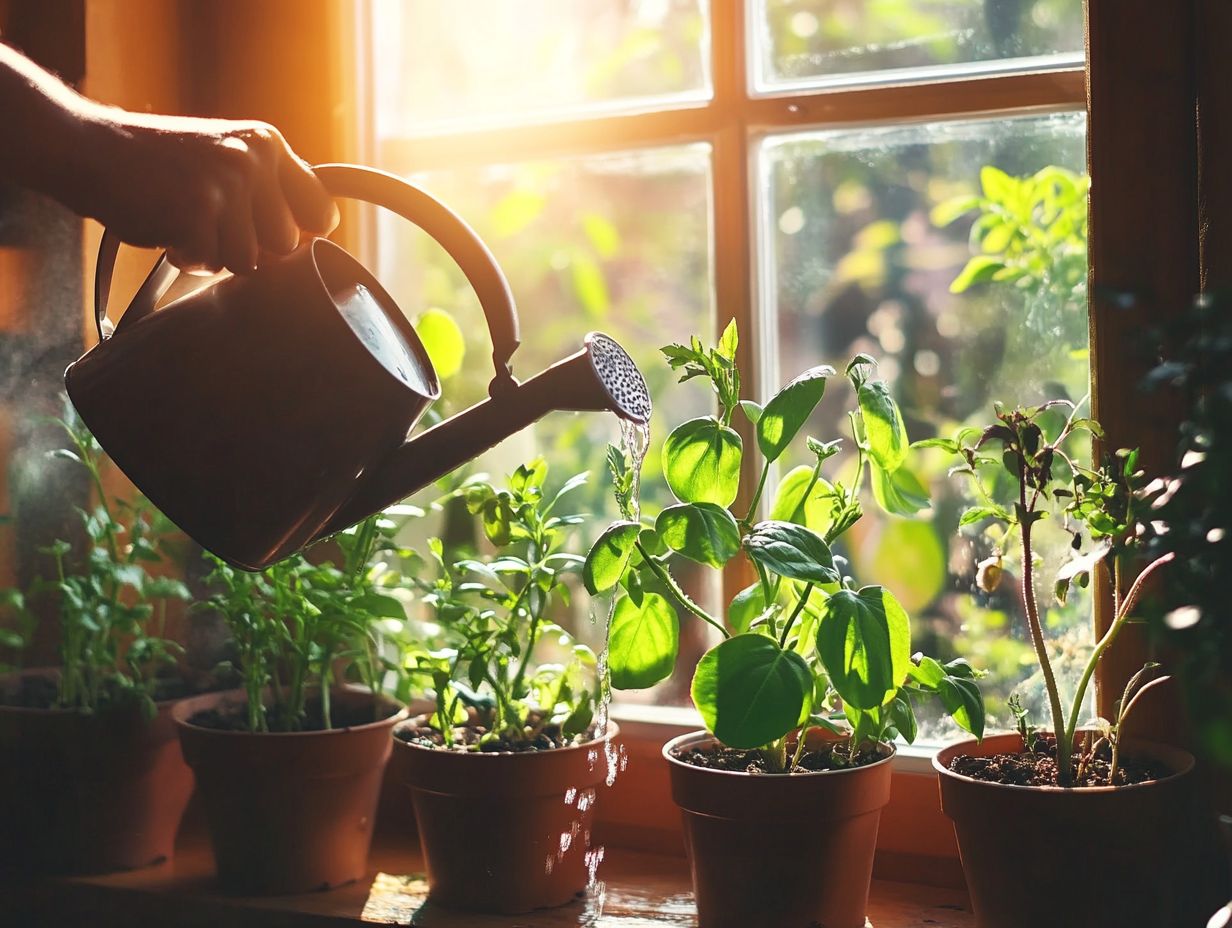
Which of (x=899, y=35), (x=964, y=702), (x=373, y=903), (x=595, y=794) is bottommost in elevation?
(x=373, y=903)

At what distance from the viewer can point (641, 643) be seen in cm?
106

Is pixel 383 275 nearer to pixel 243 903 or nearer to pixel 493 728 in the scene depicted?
pixel 493 728

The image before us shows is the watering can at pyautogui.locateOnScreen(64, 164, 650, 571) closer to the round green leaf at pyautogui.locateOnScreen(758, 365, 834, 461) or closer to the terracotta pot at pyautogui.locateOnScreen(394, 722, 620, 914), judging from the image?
the round green leaf at pyautogui.locateOnScreen(758, 365, 834, 461)

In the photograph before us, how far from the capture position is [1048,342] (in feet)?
3.96

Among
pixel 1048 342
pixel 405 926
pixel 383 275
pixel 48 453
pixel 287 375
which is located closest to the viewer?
pixel 287 375

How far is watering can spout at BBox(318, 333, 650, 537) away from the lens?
2.83 ft

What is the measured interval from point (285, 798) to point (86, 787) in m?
0.23

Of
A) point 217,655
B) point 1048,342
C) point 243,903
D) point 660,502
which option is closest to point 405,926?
point 243,903

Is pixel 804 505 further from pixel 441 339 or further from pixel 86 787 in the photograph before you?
pixel 86 787

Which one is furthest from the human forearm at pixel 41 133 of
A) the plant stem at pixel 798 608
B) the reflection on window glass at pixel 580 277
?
the plant stem at pixel 798 608

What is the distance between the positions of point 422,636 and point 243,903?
368mm

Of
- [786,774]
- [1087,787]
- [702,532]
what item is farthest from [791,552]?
[1087,787]

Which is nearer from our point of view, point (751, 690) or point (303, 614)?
point (751, 690)

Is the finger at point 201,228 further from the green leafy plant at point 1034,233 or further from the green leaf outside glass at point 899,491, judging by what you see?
the green leafy plant at point 1034,233
